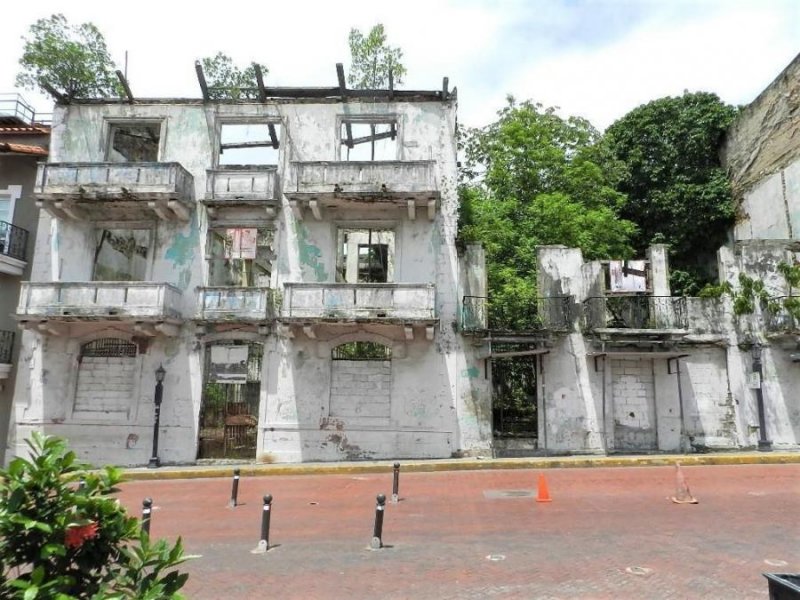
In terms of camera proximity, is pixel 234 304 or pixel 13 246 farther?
pixel 13 246

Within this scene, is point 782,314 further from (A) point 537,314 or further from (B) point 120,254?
(B) point 120,254

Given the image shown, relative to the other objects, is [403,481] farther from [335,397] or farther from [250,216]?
[250,216]

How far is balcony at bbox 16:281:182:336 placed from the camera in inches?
681

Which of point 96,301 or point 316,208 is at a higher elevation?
point 316,208

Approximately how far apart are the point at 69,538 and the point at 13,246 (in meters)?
21.1

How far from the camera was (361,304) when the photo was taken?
680 inches

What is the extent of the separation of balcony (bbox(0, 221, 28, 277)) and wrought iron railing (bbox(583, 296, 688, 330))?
2029 centimetres

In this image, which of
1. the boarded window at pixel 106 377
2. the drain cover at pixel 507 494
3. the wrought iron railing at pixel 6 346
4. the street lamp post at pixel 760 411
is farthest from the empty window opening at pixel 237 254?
the street lamp post at pixel 760 411

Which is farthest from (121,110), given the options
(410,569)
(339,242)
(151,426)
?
→ (410,569)

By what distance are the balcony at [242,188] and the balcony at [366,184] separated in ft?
2.75

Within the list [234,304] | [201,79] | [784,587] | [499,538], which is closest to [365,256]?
[234,304]

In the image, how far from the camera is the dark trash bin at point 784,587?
2.90m

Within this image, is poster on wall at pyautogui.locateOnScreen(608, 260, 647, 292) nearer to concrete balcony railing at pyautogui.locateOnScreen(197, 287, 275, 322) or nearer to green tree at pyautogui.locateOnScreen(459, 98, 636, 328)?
green tree at pyautogui.locateOnScreen(459, 98, 636, 328)

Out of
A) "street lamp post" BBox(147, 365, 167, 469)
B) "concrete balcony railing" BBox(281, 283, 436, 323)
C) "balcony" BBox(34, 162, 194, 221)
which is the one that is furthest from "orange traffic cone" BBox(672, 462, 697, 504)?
"balcony" BBox(34, 162, 194, 221)
